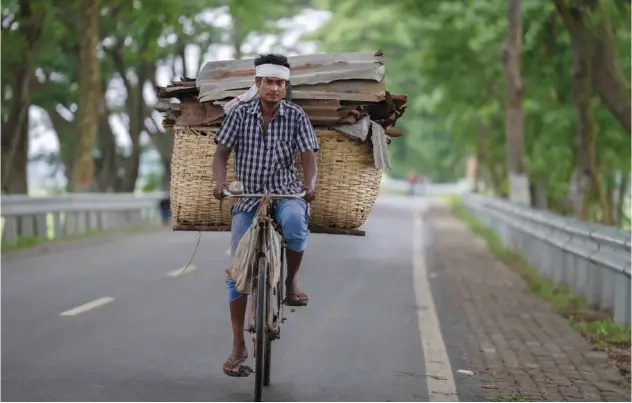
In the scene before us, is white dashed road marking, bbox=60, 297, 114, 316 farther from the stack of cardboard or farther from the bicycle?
the bicycle

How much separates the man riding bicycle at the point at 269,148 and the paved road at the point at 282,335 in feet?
3.74

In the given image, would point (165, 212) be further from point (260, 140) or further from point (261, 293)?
point (261, 293)

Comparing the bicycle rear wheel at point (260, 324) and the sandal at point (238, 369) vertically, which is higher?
the bicycle rear wheel at point (260, 324)

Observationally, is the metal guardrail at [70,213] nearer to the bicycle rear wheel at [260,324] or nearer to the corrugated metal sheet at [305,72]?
the corrugated metal sheet at [305,72]

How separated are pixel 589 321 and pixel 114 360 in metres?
5.57

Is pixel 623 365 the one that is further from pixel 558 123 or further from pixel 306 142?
pixel 558 123

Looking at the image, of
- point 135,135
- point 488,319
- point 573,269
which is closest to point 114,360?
point 488,319

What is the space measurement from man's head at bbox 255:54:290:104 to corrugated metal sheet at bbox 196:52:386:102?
24.9 inches

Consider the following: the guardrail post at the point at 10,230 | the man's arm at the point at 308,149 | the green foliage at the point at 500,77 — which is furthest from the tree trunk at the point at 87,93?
the man's arm at the point at 308,149

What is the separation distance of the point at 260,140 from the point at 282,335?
145 inches

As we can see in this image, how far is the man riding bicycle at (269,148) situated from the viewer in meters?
8.15

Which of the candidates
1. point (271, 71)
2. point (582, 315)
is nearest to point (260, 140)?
point (271, 71)

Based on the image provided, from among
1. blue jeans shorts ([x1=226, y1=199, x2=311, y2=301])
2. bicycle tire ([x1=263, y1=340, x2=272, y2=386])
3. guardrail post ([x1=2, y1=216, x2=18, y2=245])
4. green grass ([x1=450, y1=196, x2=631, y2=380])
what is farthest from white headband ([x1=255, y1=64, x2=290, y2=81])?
guardrail post ([x1=2, y1=216, x2=18, y2=245])

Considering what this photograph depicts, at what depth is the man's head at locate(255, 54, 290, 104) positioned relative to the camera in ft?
26.6
